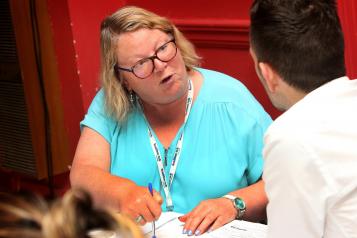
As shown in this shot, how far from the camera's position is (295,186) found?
1201mm

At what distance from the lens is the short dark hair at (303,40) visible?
4.27ft

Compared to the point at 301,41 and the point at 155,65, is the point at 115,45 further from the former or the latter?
the point at 301,41

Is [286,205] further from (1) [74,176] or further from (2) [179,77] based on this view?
(1) [74,176]

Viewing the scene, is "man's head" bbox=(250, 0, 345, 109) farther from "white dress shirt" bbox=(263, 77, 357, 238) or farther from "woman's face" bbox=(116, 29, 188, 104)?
"woman's face" bbox=(116, 29, 188, 104)

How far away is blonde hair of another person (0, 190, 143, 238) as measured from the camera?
28.7 inches

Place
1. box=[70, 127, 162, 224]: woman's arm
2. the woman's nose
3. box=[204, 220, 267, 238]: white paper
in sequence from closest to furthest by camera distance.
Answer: box=[204, 220, 267, 238]: white paper → box=[70, 127, 162, 224]: woman's arm → the woman's nose

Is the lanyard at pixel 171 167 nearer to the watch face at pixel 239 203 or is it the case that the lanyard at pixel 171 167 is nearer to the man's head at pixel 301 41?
the watch face at pixel 239 203

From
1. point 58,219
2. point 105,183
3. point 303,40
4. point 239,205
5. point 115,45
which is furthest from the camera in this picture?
point 115,45

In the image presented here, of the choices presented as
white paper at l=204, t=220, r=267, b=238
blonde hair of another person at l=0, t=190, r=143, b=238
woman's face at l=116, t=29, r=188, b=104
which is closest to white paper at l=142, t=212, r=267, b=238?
white paper at l=204, t=220, r=267, b=238

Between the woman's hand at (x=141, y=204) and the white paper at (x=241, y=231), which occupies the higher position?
the woman's hand at (x=141, y=204)

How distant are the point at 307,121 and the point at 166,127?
0.92 metres

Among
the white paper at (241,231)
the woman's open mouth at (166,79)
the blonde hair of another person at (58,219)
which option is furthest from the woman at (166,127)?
the blonde hair of another person at (58,219)

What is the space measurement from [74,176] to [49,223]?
1.30 m

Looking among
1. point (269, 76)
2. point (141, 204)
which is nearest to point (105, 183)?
point (141, 204)
